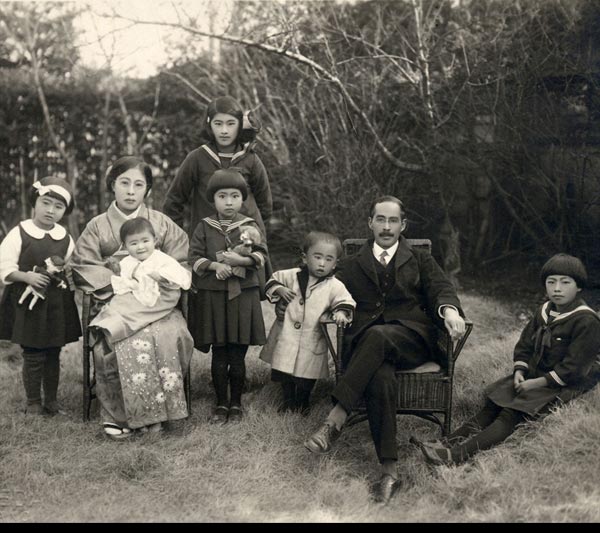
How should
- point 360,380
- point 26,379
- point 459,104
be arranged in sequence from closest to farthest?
point 360,380, point 26,379, point 459,104

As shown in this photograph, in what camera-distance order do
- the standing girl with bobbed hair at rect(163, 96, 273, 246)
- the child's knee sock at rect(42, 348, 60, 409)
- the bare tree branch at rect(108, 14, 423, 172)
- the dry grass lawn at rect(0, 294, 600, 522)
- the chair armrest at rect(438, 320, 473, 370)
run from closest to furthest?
the dry grass lawn at rect(0, 294, 600, 522), the chair armrest at rect(438, 320, 473, 370), the child's knee sock at rect(42, 348, 60, 409), the standing girl with bobbed hair at rect(163, 96, 273, 246), the bare tree branch at rect(108, 14, 423, 172)

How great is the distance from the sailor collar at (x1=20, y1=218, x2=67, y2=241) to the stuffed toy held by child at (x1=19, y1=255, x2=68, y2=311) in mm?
149

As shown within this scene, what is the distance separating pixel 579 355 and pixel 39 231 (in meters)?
3.12

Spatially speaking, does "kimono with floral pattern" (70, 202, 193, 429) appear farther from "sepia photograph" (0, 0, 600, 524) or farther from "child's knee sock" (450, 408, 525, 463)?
"child's knee sock" (450, 408, 525, 463)

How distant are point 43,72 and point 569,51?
617 centimetres

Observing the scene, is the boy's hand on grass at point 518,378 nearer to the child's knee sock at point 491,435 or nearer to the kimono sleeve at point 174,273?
the child's knee sock at point 491,435

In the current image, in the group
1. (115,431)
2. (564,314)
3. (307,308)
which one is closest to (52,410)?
(115,431)

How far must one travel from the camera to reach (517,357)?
13.1 ft

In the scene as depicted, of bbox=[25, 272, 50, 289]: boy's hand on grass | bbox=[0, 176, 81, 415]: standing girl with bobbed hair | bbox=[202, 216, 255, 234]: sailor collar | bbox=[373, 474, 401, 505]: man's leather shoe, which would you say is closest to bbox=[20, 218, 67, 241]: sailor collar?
Answer: bbox=[0, 176, 81, 415]: standing girl with bobbed hair

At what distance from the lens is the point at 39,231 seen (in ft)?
14.1

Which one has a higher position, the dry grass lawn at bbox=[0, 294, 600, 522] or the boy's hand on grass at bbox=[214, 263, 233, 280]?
the boy's hand on grass at bbox=[214, 263, 233, 280]

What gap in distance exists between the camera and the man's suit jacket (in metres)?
3.97

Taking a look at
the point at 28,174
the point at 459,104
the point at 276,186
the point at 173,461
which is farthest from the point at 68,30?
the point at 173,461
